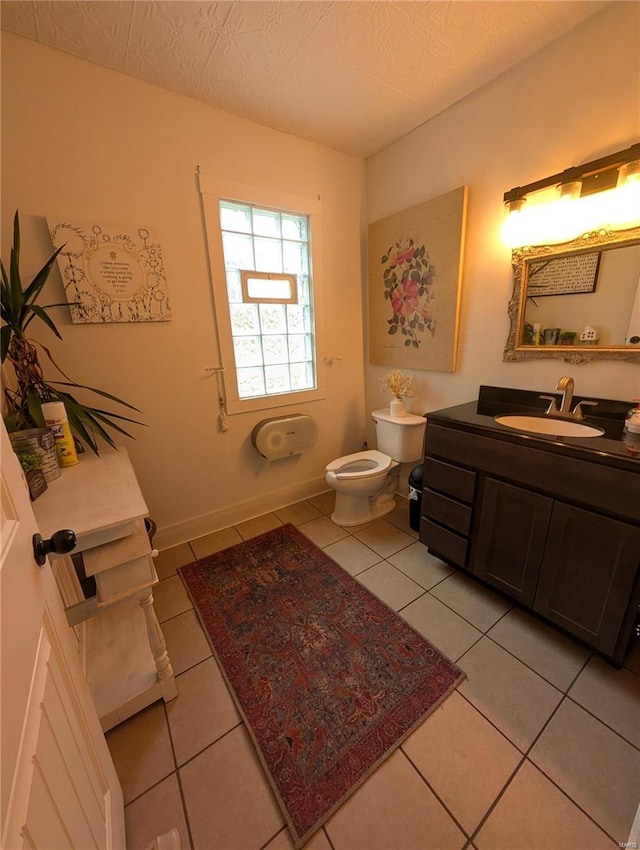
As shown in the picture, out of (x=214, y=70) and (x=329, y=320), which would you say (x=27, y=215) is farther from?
(x=329, y=320)

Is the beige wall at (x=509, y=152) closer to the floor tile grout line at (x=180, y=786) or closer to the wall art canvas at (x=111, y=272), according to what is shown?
the wall art canvas at (x=111, y=272)

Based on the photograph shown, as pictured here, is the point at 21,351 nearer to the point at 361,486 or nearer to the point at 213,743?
the point at 213,743

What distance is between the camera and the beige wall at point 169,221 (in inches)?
55.2

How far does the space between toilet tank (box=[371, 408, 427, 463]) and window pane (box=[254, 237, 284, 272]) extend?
1187 millimetres

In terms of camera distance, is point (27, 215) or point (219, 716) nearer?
point (219, 716)

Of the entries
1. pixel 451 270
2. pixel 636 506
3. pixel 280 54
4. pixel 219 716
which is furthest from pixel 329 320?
pixel 219 716

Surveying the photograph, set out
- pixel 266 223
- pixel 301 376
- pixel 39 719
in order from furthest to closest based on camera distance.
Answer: pixel 301 376
pixel 266 223
pixel 39 719

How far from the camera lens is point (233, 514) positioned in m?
2.28

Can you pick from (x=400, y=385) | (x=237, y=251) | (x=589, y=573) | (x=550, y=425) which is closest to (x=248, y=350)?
(x=237, y=251)

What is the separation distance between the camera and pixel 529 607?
1.40 meters

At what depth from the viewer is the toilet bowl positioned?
2092 mm

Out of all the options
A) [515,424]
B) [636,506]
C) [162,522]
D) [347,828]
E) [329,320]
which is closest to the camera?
[347,828]

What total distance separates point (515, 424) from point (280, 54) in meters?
1.93

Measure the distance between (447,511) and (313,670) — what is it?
916 mm
